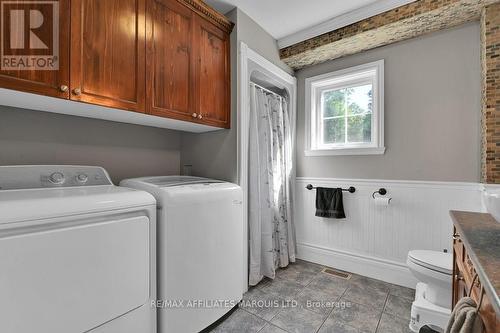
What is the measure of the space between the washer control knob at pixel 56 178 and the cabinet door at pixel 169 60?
0.65 metres

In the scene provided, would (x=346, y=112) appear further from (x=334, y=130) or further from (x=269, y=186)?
(x=269, y=186)

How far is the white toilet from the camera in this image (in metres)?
1.51

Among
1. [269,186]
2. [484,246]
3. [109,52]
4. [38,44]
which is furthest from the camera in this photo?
[269,186]

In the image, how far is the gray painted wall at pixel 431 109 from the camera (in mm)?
1919

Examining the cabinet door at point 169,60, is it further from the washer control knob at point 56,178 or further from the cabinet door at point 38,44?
the washer control knob at point 56,178

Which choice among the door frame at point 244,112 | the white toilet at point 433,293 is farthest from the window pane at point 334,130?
the white toilet at point 433,293

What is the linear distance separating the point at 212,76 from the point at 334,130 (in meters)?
1.55

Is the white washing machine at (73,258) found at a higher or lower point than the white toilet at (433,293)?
higher

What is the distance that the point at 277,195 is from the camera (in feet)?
8.28

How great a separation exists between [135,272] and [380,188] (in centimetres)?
221

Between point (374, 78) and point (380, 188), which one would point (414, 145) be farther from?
point (374, 78)

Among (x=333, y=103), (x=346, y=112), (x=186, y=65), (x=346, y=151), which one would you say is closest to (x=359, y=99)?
(x=346, y=112)

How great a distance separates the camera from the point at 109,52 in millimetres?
1284

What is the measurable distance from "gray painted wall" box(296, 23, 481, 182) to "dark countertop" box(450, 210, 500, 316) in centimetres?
98
